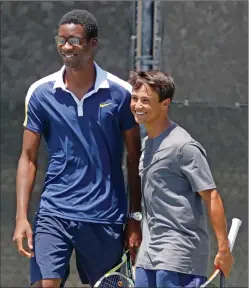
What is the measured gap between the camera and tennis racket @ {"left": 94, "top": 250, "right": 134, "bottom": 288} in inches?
173

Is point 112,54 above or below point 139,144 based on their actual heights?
above

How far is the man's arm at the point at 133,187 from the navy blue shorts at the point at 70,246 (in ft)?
0.24

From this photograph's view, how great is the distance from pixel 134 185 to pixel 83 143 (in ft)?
1.07

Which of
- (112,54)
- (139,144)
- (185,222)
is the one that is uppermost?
(112,54)

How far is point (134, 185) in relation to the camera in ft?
14.6

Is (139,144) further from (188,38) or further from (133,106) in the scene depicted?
(188,38)

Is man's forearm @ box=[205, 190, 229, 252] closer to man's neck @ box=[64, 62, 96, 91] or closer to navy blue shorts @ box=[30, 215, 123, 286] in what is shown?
navy blue shorts @ box=[30, 215, 123, 286]

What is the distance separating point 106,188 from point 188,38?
174 centimetres

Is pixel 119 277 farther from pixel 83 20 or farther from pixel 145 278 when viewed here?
pixel 83 20

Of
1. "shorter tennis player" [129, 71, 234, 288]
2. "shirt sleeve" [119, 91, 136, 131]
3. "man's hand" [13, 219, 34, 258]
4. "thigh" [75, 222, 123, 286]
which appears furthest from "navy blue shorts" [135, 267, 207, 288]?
"shirt sleeve" [119, 91, 136, 131]

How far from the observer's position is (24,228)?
437 cm

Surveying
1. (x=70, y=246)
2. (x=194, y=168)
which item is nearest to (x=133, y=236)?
(x=70, y=246)

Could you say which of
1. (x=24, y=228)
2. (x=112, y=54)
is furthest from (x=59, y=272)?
(x=112, y=54)

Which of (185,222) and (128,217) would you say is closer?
(185,222)
